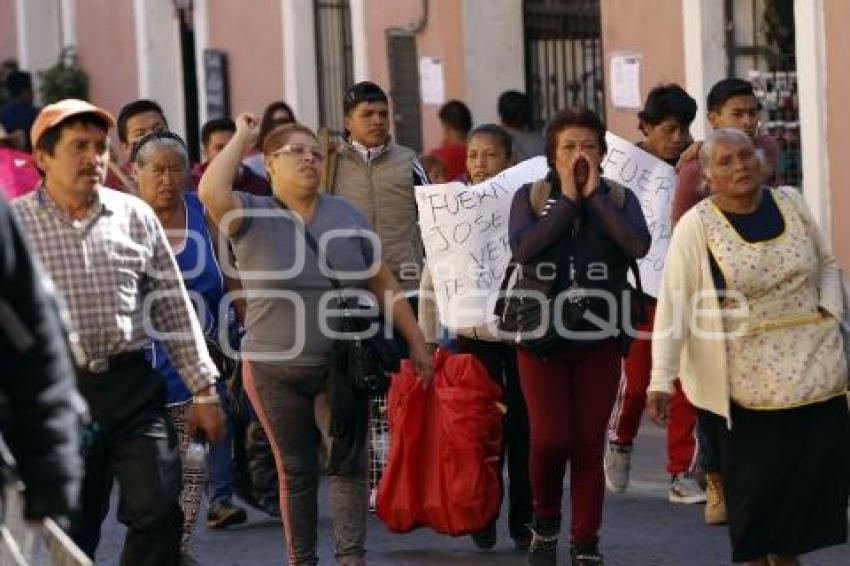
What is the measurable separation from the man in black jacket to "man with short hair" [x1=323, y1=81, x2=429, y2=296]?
6.10 meters

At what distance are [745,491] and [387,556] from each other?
2047 mm

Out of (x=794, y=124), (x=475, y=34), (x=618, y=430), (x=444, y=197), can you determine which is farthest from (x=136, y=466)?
(x=475, y=34)

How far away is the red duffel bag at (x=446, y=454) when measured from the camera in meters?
9.99

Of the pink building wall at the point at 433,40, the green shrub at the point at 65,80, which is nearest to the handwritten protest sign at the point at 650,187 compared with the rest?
the pink building wall at the point at 433,40

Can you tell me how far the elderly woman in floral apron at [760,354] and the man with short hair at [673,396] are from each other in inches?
95.1

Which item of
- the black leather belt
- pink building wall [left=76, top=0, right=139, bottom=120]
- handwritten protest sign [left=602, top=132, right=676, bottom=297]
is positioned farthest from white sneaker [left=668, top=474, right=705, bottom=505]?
pink building wall [left=76, top=0, right=139, bottom=120]

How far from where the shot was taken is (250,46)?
2273 centimetres

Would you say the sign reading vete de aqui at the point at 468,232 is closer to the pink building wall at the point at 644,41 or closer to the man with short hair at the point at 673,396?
the man with short hair at the point at 673,396

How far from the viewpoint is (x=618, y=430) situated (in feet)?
37.0

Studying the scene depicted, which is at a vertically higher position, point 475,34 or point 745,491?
point 475,34

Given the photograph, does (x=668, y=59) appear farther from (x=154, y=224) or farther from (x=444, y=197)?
(x=154, y=224)

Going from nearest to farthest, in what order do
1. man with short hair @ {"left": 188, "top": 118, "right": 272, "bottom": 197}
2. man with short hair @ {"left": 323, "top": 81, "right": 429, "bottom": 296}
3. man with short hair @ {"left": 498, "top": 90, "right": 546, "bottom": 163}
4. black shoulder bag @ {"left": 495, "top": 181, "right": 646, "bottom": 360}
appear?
black shoulder bag @ {"left": 495, "top": 181, "right": 646, "bottom": 360} → man with short hair @ {"left": 323, "top": 81, "right": 429, "bottom": 296} → man with short hair @ {"left": 188, "top": 118, "right": 272, "bottom": 197} → man with short hair @ {"left": 498, "top": 90, "right": 546, "bottom": 163}

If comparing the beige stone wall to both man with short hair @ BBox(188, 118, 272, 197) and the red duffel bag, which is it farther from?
the red duffel bag

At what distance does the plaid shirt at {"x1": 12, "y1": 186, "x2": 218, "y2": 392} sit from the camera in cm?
778
